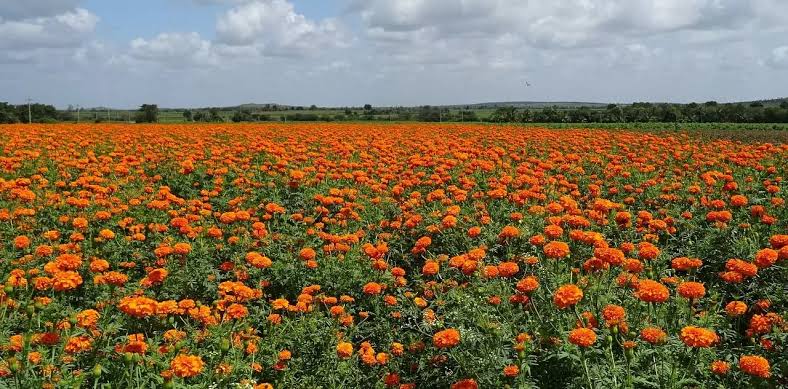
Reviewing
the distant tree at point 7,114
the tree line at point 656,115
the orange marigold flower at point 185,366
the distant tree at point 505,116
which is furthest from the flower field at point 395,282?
the tree line at point 656,115

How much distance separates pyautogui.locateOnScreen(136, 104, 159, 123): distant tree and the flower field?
3046 centimetres

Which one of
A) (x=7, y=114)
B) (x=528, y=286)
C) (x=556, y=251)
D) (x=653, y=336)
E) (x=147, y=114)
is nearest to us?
(x=653, y=336)

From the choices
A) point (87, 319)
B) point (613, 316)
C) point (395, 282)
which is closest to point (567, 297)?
point (613, 316)

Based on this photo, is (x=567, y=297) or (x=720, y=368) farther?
(x=567, y=297)

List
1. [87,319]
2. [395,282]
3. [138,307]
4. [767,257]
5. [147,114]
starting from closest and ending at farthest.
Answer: [138,307] < [87,319] < [767,257] < [395,282] < [147,114]

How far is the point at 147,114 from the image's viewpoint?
126 feet

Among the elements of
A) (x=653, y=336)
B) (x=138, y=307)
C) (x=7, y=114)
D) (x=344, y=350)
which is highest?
(x=7, y=114)

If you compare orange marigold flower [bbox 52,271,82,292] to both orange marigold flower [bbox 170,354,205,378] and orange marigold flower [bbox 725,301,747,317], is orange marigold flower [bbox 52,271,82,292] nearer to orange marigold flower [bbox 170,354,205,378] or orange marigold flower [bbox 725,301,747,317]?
orange marigold flower [bbox 170,354,205,378]

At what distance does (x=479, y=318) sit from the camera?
354 centimetres

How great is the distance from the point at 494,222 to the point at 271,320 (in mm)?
3136

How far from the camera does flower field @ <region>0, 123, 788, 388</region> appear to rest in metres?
3.28

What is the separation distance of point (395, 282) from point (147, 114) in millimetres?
37374

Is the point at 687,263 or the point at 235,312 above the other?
the point at 687,263

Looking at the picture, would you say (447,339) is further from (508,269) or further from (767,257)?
(767,257)
